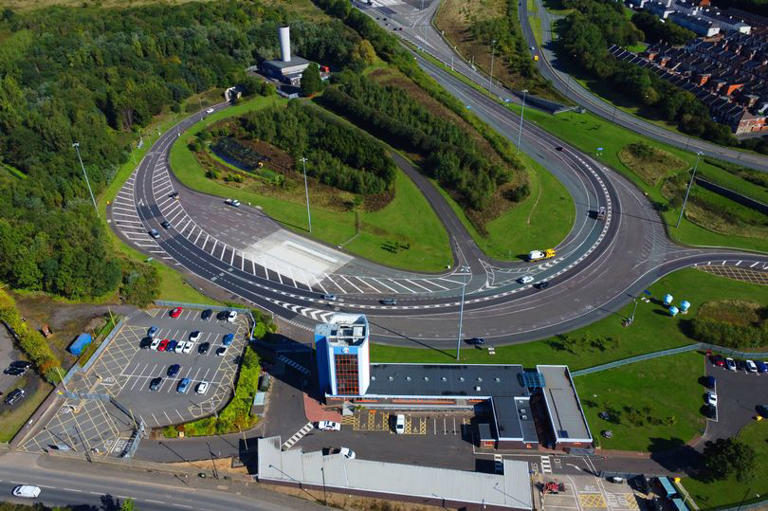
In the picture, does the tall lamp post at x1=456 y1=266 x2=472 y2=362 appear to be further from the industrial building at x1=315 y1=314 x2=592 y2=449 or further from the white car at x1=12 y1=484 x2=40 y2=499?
the white car at x1=12 y1=484 x2=40 y2=499

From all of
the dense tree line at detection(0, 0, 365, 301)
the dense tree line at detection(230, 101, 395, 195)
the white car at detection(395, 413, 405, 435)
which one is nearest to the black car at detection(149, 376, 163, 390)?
the dense tree line at detection(0, 0, 365, 301)

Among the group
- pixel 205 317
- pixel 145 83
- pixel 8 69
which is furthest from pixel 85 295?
pixel 8 69

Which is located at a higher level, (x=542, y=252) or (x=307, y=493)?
(x=542, y=252)

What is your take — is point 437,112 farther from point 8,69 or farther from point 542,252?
point 8,69

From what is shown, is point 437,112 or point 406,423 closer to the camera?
point 406,423

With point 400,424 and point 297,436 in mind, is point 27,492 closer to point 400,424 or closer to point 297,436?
point 297,436

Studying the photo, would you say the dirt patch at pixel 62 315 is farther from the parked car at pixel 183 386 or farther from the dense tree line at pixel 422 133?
the dense tree line at pixel 422 133

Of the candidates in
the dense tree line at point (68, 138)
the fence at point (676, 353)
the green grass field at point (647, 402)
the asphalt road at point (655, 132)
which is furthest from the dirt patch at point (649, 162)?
the dense tree line at point (68, 138)
